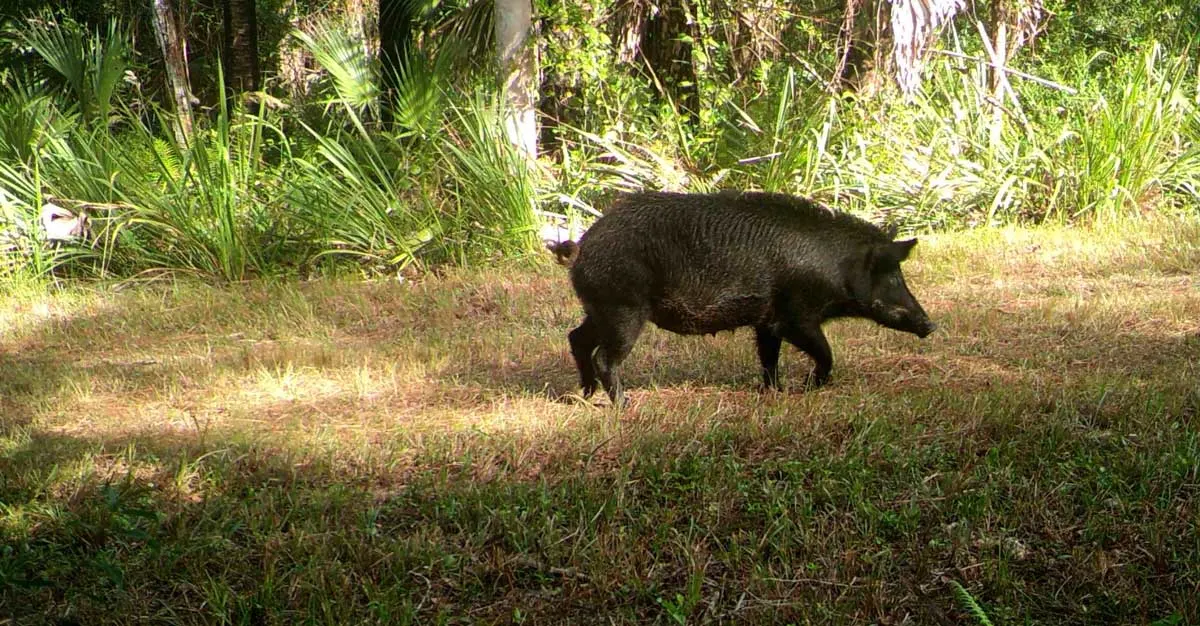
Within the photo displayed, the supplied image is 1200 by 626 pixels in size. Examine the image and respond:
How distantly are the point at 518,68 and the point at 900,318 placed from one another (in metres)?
5.37

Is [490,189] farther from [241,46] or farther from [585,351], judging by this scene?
[241,46]

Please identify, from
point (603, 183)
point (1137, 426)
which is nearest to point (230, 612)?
point (1137, 426)

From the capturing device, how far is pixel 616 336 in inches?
213

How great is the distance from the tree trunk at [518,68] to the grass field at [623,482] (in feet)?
12.0

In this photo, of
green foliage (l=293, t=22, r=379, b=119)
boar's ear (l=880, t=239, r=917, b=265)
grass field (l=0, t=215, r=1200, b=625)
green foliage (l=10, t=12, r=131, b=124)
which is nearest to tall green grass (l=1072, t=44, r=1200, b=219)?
grass field (l=0, t=215, r=1200, b=625)

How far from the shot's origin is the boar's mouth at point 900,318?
5.79 metres

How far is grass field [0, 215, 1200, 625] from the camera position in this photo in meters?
4.08

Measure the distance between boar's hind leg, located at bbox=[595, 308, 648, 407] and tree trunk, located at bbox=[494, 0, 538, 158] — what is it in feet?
15.8

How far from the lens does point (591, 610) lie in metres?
4.06

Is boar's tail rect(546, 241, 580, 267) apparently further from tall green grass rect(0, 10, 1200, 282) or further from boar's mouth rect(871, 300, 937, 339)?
tall green grass rect(0, 10, 1200, 282)

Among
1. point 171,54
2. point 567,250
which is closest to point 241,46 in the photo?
point 171,54

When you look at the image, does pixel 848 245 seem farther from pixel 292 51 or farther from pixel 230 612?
pixel 292 51

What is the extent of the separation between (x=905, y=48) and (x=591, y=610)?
7585mm

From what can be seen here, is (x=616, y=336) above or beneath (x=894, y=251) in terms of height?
beneath
